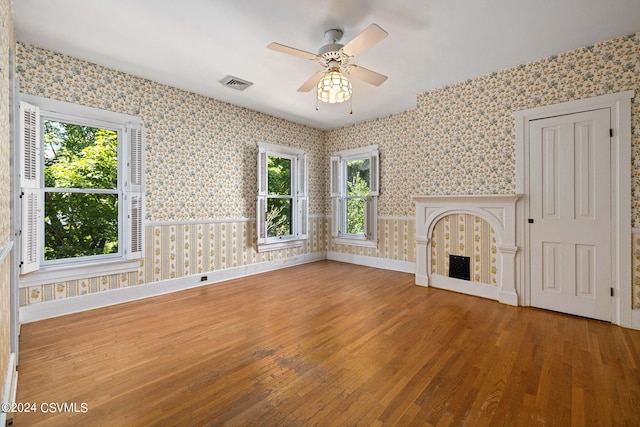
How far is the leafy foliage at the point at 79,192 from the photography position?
3.21 meters

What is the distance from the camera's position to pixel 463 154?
3.89 meters

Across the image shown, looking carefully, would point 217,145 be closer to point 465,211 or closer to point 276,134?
point 276,134

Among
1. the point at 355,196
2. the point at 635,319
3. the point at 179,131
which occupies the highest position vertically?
the point at 179,131

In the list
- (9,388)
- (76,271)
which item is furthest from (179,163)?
(9,388)

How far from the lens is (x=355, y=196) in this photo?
593 centimetres

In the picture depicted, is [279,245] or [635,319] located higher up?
[279,245]

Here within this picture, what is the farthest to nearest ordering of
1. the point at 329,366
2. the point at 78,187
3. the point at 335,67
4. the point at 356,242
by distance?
the point at 356,242 → the point at 78,187 → the point at 335,67 → the point at 329,366

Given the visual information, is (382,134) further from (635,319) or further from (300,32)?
(635,319)

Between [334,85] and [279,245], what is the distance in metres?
3.32

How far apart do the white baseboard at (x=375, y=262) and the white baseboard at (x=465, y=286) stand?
0.85 meters

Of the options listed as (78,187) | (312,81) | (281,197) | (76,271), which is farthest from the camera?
(281,197)

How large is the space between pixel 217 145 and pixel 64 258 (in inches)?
95.5

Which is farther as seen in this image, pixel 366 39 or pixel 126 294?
pixel 126 294

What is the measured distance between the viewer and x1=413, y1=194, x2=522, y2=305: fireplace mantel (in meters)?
3.48
